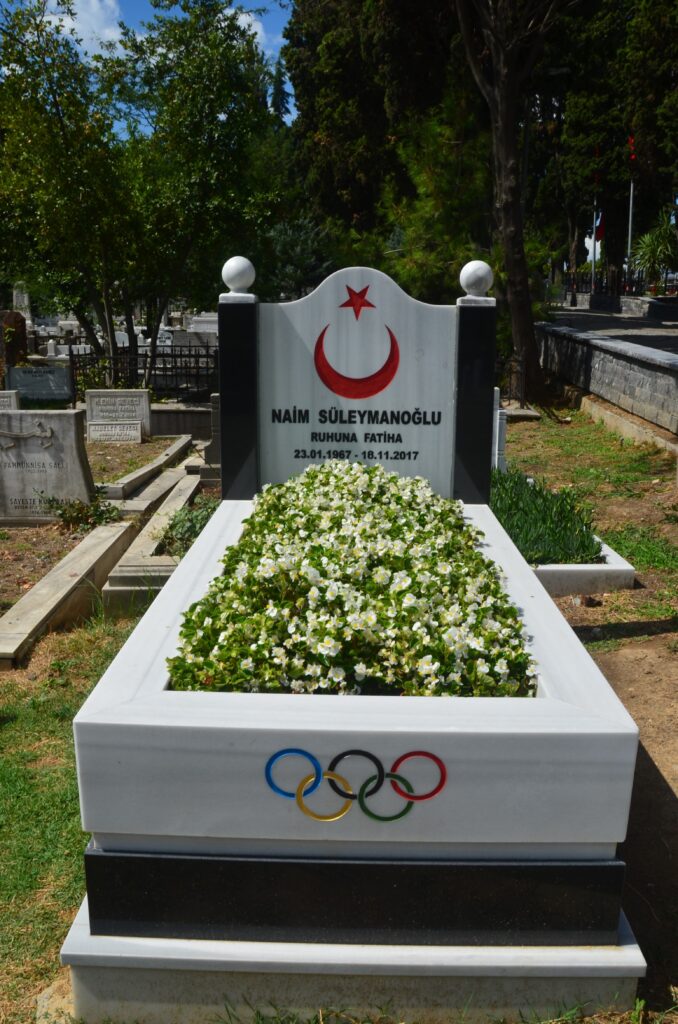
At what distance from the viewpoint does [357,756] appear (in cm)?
272

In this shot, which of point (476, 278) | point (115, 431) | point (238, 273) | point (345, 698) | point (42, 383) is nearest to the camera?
point (345, 698)

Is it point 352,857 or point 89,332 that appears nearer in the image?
point 352,857

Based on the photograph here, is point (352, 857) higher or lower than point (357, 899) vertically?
higher

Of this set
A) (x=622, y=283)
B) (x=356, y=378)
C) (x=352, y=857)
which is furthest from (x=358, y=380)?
(x=622, y=283)

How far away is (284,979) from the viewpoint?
280 cm

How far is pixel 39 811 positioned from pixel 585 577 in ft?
13.2

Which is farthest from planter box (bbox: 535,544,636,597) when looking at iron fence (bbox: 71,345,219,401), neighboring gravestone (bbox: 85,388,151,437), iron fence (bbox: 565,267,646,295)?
iron fence (bbox: 565,267,646,295)

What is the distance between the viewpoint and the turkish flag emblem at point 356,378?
5.27 m

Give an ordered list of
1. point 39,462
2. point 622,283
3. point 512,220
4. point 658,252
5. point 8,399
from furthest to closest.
→ point 622,283, point 658,252, point 512,220, point 8,399, point 39,462

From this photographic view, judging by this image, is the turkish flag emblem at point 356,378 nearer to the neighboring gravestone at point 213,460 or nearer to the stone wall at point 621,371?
the neighboring gravestone at point 213,460

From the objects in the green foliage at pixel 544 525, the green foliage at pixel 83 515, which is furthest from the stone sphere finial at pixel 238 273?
the green foliage at pixel 83 515

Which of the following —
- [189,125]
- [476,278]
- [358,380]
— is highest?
[189,125]

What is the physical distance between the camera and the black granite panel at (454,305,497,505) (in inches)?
206

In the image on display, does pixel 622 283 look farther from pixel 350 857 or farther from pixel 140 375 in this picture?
pixel 350 857
